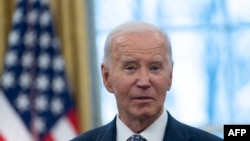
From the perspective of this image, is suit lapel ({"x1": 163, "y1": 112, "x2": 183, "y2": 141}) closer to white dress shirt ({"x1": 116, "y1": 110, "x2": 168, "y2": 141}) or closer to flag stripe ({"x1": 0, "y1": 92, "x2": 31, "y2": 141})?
white dress shirt ({"x1": 116, "y1": 110, "x2": 168, "y2": 141})

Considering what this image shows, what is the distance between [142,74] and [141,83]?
0.03 meters

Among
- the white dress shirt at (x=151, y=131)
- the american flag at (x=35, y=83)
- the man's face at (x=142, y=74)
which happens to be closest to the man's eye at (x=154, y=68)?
the man's face at (x=142, y=74)

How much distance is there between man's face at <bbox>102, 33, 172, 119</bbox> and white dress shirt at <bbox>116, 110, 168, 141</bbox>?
0.03 m

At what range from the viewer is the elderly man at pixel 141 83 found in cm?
149

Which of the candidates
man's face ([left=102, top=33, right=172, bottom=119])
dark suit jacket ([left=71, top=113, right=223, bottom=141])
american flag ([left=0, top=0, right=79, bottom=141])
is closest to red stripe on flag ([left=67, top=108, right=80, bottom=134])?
american flag ([left=0, top=0, right=79, bottom=141])

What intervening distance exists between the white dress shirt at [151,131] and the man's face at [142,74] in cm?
3

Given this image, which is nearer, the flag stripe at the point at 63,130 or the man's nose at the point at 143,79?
the man's nose at the point at 143,79

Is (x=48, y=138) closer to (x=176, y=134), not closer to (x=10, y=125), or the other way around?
(x=10, y=125)

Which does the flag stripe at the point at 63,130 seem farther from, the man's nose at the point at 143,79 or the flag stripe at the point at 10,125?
the man's nose at the point at 143,79

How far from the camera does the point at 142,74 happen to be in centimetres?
149

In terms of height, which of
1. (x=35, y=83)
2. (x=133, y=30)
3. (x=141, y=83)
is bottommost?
(x=35, y=83)

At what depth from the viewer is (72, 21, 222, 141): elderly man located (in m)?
1.49

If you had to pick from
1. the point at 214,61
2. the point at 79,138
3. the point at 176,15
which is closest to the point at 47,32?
the point at 176,15

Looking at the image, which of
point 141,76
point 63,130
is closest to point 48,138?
point 63,130
